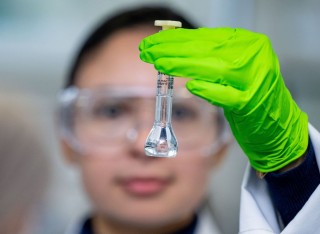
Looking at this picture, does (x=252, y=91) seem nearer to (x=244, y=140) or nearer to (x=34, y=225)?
(x=244, y=140)

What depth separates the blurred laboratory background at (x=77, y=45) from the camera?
2.64 metres

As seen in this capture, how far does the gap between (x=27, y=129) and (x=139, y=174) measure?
37cm

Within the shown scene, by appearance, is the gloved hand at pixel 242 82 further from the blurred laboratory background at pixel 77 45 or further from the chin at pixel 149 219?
the blurred laboratory background at pixel 77 45

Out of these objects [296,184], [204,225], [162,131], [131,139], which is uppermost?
[162,131]

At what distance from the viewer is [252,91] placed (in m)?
1.05

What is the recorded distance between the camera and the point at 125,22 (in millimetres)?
1940

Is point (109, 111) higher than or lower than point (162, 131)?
lower

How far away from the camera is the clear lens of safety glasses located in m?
1.87

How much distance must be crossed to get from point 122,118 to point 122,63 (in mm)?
182

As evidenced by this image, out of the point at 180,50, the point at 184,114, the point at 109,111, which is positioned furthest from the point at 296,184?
the point at 109,111

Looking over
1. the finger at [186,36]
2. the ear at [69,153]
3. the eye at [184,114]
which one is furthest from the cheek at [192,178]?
the finger at [186,36]

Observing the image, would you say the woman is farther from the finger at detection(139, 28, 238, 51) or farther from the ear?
the finger at detection(139, 28, 238, 51)

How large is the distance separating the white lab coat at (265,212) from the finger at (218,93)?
23 cm

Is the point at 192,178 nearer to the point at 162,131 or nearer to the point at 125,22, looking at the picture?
the point at 125,22
